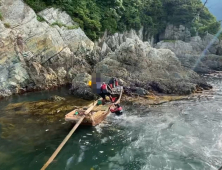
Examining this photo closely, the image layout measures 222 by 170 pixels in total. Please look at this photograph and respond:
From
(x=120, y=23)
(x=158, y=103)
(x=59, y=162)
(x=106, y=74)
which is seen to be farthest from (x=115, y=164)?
(x=120, y=23)

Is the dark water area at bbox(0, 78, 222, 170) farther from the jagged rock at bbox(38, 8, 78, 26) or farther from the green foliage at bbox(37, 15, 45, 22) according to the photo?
the jagged rock at bbox(38, 8, 78, 26)

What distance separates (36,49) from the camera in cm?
2486

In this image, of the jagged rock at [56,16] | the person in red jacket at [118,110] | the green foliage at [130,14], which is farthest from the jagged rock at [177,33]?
the person in red jacket at [118,110]

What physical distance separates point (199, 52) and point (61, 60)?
36.4m

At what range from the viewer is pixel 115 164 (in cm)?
850

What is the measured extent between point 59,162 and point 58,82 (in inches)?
688

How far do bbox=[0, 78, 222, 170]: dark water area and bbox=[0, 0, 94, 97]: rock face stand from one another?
26.9 feet

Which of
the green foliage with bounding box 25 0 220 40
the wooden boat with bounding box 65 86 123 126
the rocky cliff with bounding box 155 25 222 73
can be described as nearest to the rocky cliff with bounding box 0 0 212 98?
the green foliage with bounding box 25 0 220 40

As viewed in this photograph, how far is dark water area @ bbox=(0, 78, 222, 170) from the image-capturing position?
8.44 metres

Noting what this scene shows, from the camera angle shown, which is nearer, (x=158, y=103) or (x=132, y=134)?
(x=132, y=134)

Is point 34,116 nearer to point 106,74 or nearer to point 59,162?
point 59,162

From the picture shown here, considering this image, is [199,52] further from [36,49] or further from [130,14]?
A: [36,49]

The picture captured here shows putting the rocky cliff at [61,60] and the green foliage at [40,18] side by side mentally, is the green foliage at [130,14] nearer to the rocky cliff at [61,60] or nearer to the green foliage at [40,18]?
the green foliage at [40,18]

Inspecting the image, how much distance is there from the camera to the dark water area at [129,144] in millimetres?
8438
